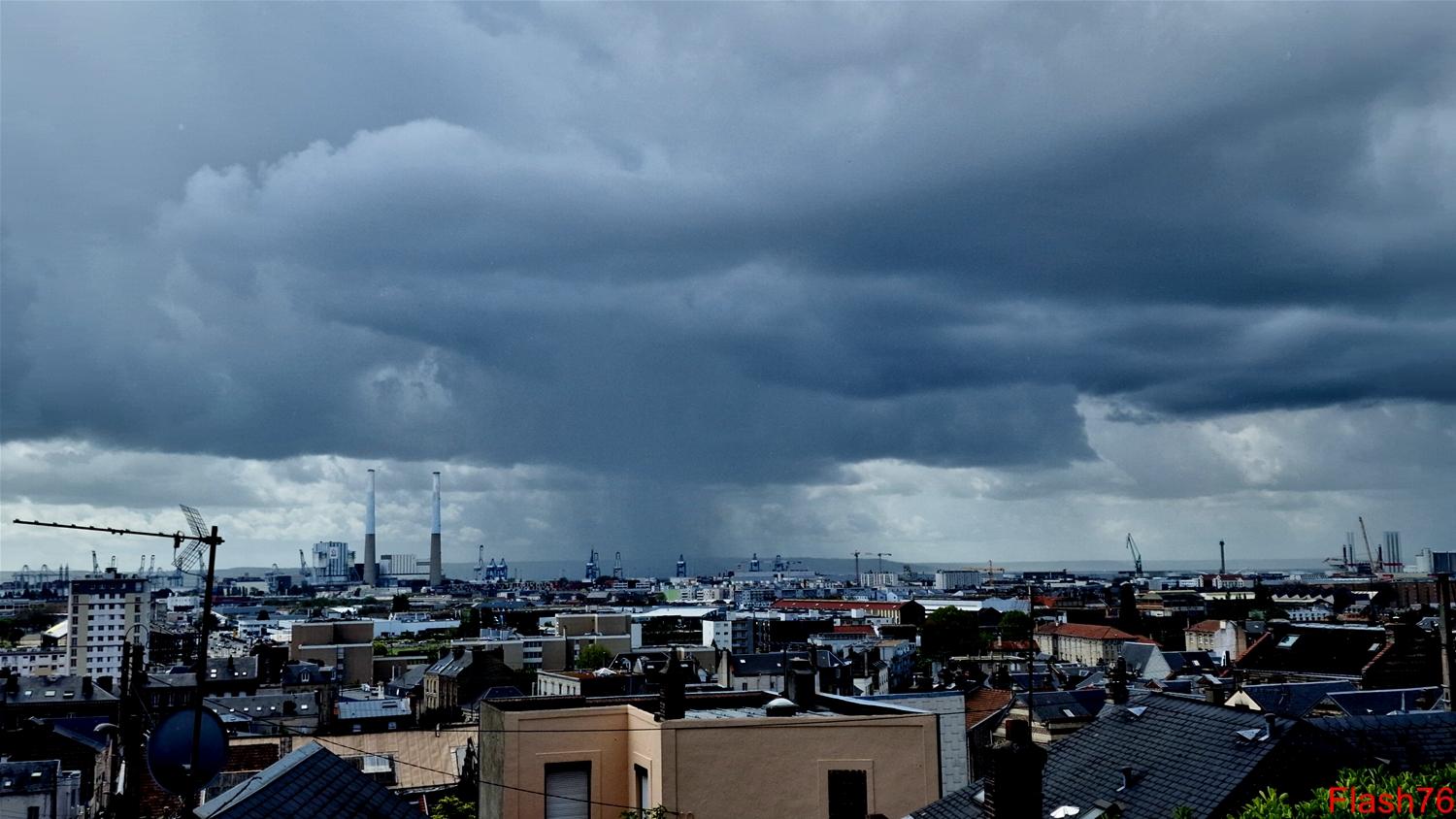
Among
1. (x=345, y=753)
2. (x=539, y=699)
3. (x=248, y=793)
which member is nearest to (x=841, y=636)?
(x=345, y=753)

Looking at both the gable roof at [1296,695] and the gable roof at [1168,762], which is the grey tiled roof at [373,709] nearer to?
the gable roof at [1296,695]

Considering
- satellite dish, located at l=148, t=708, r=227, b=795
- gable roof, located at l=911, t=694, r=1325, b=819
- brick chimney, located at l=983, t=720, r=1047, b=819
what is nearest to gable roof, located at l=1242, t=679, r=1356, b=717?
gable roof, located at l=911, t=694, r=1325, b=819

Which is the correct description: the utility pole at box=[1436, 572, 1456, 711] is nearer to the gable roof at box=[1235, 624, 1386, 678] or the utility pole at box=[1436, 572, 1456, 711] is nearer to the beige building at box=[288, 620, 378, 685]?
the gable roof at box=[1235, 624, 1386, 678]

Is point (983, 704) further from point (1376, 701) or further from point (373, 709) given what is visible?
point (373, 709)

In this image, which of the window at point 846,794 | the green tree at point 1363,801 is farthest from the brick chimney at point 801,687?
the green tree at point 1363,801

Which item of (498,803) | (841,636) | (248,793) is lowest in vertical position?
(841,636)

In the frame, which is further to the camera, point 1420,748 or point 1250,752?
point 1420,748

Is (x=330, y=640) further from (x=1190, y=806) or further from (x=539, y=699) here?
(x=1190, y=806)
